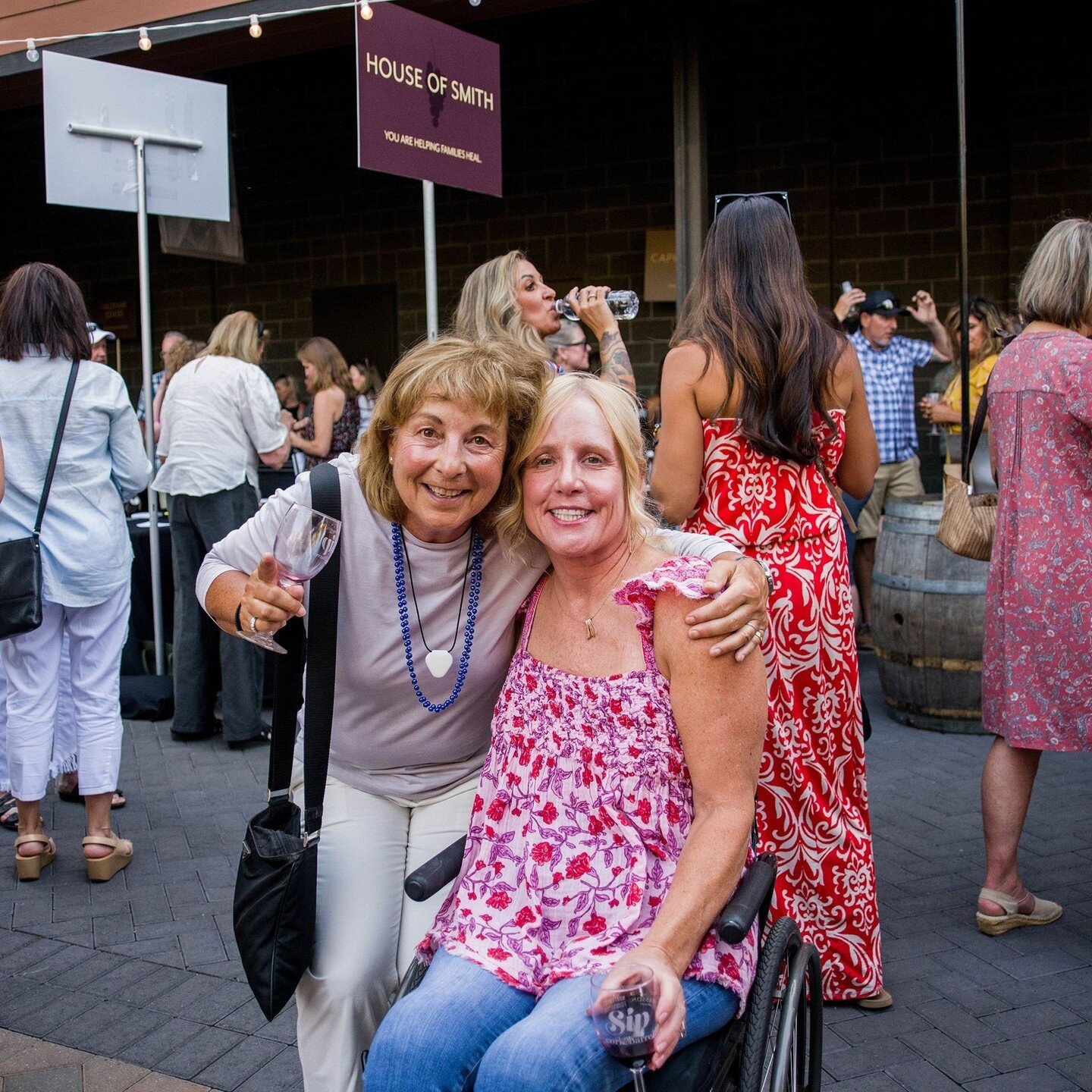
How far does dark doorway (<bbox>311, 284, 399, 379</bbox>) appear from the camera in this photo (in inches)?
467

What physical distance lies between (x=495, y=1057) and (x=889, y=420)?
6390 mm

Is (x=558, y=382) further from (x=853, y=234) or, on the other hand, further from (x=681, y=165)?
(x=853, y=234)

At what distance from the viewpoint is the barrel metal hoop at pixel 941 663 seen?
5641 mm

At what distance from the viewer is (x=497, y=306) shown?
4.43 metres

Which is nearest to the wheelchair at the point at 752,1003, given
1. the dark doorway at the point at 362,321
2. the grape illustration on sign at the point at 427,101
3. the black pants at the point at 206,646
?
the grape illustration on sign at the point at 427,101

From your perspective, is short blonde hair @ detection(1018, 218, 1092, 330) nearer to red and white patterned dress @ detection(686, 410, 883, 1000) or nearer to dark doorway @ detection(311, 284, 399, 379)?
red and white patterned dress @ detection(686, 410, 883, 1000)

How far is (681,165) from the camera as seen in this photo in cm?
739

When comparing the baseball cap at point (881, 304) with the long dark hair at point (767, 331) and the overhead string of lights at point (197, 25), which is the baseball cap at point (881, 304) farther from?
the long dark hair at point (767, 331)

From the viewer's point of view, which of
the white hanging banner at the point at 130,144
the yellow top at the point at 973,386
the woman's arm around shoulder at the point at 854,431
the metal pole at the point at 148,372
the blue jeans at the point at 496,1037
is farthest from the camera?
the yellow top at the point at 973,386

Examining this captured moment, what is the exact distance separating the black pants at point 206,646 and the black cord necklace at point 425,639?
344 cm

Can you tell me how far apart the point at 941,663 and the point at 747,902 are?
3873mm

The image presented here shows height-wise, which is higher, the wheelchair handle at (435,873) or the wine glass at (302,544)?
the wine glass at (302,544)

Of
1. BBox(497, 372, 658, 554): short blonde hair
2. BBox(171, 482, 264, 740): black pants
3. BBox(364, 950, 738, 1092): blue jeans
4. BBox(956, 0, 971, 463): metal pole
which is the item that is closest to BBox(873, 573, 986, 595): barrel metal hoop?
BBox(956, 0, 971, 463): metal pole

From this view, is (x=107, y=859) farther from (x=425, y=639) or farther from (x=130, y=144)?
(x=130, y=144)
